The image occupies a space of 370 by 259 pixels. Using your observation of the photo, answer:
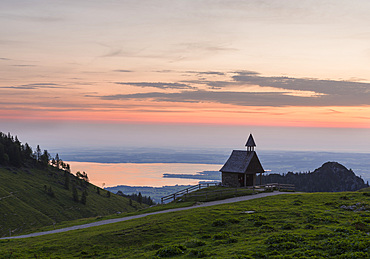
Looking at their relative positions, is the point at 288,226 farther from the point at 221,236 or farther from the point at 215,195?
the point at 215,195

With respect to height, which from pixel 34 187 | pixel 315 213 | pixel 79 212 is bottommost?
pixel 79 212

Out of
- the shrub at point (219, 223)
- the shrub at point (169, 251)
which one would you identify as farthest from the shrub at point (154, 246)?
the shrub at point (219, 223)

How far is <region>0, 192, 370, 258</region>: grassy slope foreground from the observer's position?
2295 cm

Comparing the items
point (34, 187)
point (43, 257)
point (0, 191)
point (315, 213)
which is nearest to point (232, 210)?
point (315, 213)

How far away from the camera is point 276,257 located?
849 inches

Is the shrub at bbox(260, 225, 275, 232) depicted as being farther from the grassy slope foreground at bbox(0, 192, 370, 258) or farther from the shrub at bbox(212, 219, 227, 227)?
the shrub at bbox(212, 219, 227, 227)

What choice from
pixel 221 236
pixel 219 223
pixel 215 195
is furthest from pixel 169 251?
pixel 215 195

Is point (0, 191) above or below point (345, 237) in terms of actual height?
below

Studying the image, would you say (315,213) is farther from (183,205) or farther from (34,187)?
(34,187)

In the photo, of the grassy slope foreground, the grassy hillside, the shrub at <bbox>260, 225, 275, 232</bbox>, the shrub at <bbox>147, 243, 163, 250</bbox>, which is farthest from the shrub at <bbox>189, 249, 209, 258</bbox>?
the grassy hillside

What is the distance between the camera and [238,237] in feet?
91.8

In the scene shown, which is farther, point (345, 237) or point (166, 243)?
point (166, 243)

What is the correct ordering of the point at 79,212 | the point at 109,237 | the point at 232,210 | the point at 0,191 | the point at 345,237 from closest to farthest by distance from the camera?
1. the point at 345,237
2. the point at 109,237
3. the point at 232,210
4. the point at 0,191
5. the point at 79,212

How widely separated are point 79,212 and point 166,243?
154m
